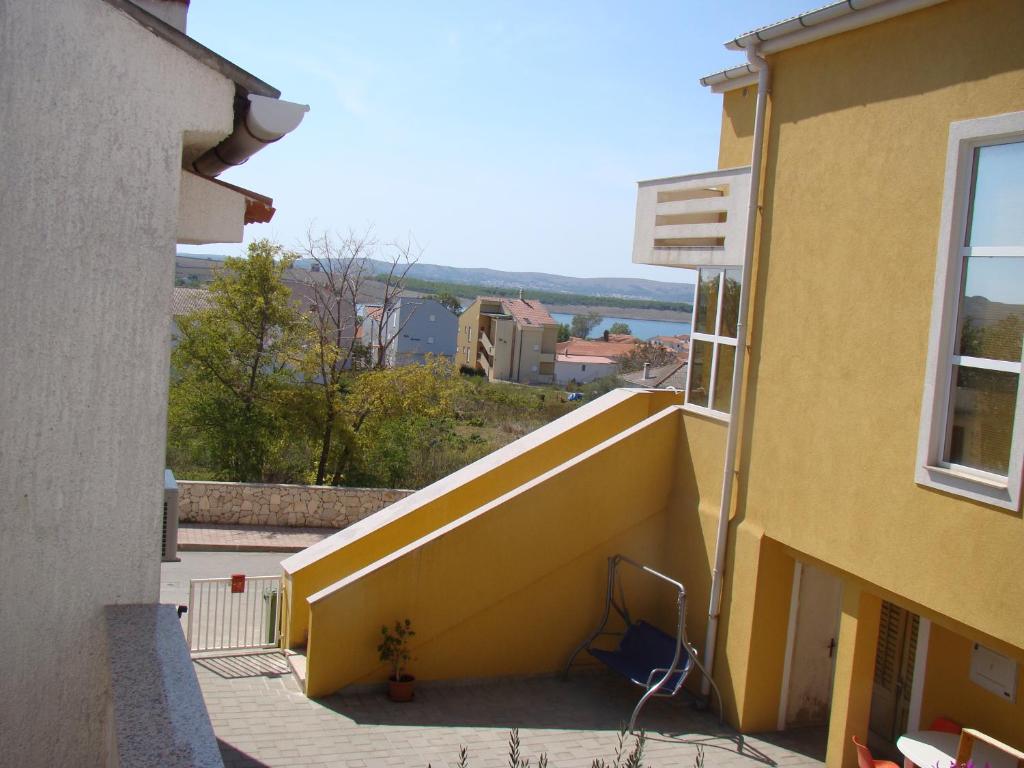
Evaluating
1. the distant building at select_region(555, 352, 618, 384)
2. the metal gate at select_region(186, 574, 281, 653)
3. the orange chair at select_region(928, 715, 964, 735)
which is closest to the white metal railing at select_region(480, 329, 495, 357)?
the distant building at select_region(555, 352, 618, 384)

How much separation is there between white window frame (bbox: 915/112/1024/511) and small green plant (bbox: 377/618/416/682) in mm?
5600

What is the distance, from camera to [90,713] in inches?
178

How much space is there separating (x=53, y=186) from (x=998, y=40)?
6.35m

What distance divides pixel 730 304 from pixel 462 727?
17.4ft

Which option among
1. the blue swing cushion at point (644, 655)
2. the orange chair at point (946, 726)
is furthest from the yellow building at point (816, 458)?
the blue swing cushion at point (644, 655)

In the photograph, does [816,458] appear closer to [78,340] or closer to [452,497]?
[452,497]

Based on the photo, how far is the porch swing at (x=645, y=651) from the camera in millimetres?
9820

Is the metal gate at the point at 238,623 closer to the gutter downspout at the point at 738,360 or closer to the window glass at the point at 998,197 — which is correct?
the gutter downspout at the point at 738,360

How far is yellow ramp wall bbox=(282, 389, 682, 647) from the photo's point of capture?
11.8 m

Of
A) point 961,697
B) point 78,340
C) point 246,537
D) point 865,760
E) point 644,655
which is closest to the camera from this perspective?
point 78,340

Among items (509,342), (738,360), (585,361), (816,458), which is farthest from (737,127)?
(585,361)

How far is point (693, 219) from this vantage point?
1098 cm

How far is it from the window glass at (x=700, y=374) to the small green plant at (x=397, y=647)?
13.8 feet

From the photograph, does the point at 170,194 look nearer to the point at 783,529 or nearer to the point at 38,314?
the point at 38,314
